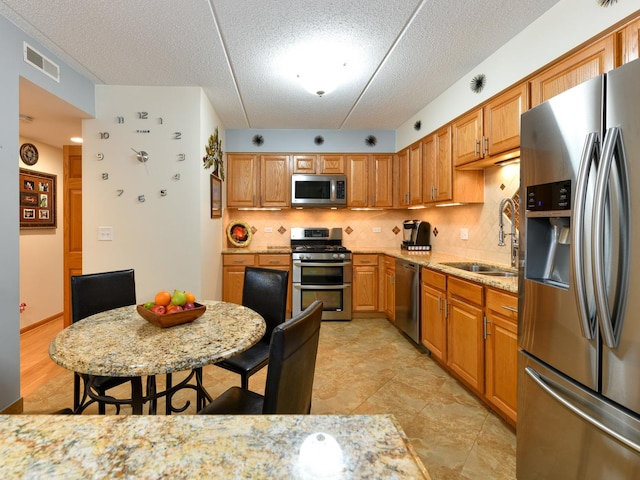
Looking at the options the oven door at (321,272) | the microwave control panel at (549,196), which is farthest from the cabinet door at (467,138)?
the oven door at (321,272)

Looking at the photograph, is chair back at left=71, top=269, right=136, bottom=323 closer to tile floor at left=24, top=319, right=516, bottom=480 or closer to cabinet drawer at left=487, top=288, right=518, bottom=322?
tile floor at left=24, top=319, right=516, bottom=480

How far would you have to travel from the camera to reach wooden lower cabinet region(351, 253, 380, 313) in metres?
4.22

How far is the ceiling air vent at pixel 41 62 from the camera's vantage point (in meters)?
2.22

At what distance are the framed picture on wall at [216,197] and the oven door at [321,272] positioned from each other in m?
1.11

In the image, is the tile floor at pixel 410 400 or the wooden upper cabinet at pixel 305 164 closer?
the tile floor at pixel 410 400

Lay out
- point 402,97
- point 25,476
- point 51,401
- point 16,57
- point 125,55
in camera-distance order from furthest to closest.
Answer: point 402,97, point 125,55, point 51,401, point 16,57, point 25,476

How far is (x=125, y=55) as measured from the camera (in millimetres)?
2482

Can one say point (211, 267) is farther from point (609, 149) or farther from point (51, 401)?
point (609, 149)

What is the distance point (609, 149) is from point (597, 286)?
1.54ft

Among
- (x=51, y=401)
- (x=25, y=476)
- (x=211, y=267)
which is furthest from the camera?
(x=211, y=267)

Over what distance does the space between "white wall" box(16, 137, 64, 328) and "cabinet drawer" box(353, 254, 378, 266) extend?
3.84 m

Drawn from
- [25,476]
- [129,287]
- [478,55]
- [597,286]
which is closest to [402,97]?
[478,55]

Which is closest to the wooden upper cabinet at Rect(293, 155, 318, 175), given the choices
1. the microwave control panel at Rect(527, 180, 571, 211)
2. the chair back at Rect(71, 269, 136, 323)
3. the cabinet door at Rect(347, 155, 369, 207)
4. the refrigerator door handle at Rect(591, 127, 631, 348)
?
the cabinet door at Rect(347, 155, 369, 207)

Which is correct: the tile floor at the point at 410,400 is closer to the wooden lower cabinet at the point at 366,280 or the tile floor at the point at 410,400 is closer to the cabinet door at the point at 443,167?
the wooden lower cabinet at the point at 366,280
